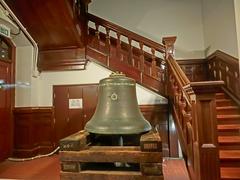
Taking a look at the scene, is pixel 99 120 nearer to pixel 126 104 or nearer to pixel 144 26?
pixel 126 104

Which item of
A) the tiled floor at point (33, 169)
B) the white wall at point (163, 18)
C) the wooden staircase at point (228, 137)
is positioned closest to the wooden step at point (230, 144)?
the wooden staircase at point (228, 137)

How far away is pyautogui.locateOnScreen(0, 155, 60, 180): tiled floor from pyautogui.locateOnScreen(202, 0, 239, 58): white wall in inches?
144

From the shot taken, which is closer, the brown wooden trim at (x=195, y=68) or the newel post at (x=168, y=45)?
the newel post at (x=168, y=45)

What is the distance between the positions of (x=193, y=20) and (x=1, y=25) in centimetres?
435

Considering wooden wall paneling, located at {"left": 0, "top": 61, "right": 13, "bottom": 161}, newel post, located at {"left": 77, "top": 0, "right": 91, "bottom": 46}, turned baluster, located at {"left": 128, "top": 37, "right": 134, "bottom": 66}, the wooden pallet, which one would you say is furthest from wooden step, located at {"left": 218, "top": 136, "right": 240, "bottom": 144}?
wooden wall paneling, located at {"left": 0, "top": 61, "right": 13, "bottom": 161}

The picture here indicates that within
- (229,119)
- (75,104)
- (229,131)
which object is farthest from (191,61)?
(75,104)

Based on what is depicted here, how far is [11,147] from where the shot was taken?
4.40 m

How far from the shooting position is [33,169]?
11.7 feet

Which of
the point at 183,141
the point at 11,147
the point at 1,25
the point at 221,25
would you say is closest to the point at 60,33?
the point at 1,25

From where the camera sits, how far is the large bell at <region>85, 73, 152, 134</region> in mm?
2209

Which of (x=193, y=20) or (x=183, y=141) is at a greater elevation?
(x=193, y=20)

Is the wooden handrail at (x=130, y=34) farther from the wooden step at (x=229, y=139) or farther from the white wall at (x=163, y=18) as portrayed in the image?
the wooden step at (x=229, y=139)

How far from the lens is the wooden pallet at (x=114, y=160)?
1.92 metres

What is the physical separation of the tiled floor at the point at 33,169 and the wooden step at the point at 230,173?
2.10 m
